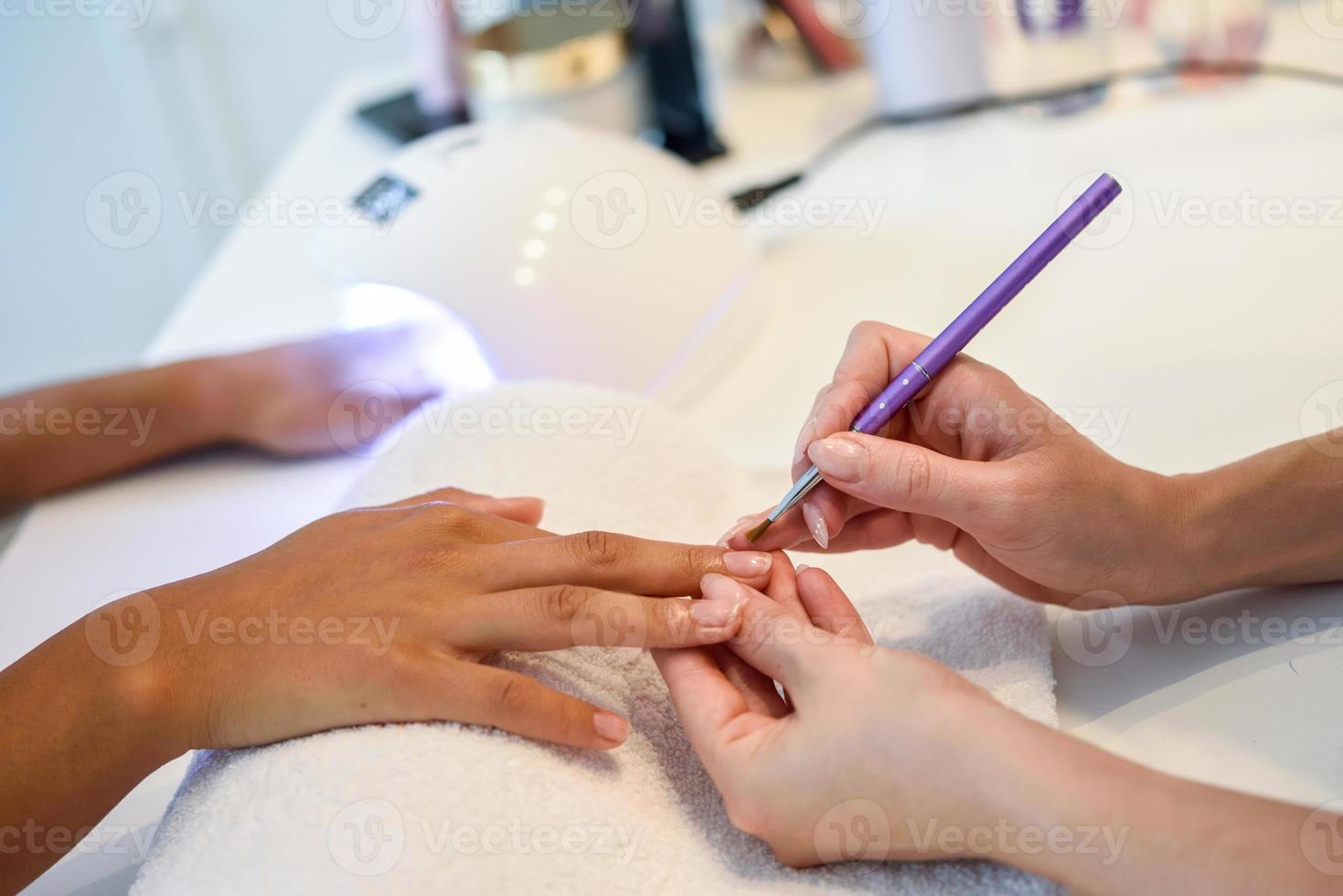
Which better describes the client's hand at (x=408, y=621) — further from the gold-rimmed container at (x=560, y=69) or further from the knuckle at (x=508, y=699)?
the gold-rimmed container at (x=560, y=69)

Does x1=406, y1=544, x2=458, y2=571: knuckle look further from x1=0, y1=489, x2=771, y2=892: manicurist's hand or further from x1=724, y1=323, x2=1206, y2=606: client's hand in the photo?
x1=724, y1=323, x2=1206, y2=606: client's hand

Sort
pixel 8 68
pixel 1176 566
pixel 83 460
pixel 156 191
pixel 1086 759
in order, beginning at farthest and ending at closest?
1. pixel 156 191
2. pixel 8 68
3. pixel 83 460
4. pixel 1176 566
5. pixel 1086 759

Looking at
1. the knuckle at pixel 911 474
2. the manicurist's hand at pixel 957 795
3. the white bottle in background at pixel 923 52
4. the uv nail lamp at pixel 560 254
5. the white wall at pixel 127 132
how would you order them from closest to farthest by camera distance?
1. the manicurist's hand at pixel 957 795
2. the knuckle at pixel 911 474
3. the uv nail lamp at pixel 560 254
4. the white bottle in background at pixel 923 52
5. the white wall at pixel 127 132

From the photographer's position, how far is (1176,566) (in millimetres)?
524

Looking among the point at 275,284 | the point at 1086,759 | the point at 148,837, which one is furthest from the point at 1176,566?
the point at 275,284

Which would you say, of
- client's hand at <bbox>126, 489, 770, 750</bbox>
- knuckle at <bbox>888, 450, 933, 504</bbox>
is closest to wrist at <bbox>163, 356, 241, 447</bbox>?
client's hand at <bbox>126, 489, 770, 750</bbox>

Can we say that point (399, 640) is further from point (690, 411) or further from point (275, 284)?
point (275, 284)

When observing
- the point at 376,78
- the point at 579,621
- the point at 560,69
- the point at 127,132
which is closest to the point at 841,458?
the point at 579,621

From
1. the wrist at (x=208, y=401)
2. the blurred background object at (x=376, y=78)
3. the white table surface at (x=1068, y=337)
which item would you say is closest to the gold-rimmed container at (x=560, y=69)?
the blurred background object at (x=376, y=78)

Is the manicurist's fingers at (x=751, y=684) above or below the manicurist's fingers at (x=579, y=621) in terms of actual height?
below

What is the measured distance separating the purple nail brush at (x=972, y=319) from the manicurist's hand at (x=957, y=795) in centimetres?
9

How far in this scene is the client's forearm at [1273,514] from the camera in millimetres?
519

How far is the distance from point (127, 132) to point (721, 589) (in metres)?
1.68

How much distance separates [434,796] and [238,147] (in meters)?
1.71
